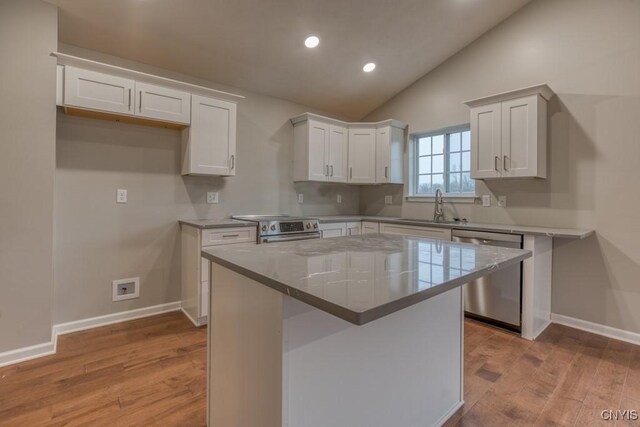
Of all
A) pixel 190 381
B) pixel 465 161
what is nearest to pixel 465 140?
pixel 465 161

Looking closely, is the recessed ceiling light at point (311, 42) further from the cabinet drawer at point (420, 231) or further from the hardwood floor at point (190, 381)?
the hardwood floor at point (190, 381)

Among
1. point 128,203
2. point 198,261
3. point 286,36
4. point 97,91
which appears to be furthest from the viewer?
point 286,36

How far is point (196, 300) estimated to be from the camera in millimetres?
2844

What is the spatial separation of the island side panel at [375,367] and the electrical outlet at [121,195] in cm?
257

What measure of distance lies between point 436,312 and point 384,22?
9.26ft

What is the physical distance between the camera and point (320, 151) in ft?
13.0

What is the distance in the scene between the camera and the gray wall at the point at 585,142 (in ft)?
8.70

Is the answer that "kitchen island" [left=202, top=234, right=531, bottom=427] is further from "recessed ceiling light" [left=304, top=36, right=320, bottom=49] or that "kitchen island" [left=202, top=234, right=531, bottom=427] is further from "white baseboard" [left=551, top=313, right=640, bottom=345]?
"recessed ceiling light" [left=304, top=36, right=320, bottom=49]

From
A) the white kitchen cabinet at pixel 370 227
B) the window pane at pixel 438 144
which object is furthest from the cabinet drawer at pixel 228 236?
the window pane at pixel 438 144

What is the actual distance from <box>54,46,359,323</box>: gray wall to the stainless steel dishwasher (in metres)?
2.42

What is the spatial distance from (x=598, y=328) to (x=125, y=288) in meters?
4.23

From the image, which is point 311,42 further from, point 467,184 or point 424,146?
point 467,184

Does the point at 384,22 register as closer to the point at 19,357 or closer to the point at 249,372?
the point at 249,372

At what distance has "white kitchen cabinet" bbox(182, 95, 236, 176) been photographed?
299 centimetres
